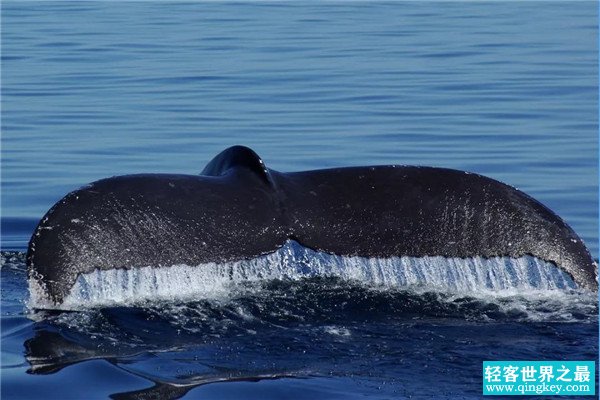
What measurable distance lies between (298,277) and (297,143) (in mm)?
6812

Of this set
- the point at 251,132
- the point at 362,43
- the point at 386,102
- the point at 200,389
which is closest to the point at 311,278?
the point at 200,389

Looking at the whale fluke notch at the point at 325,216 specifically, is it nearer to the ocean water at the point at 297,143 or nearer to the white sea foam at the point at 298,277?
the white sea foam at the point at 298,277

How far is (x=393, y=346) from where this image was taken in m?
6.93

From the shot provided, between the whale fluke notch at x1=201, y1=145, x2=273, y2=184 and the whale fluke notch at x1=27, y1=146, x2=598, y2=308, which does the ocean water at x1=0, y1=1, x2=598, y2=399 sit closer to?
the whale fluke notch at x1=27, y1=146, x2=598, y2=308

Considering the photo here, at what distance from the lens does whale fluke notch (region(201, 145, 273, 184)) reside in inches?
292

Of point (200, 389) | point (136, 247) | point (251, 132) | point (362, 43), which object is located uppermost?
point (362, 43)

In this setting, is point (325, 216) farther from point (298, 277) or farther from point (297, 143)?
point (297, 143)

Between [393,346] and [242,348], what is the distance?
776 millimetres

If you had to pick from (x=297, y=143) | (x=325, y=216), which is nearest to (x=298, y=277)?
(x=325, y=216)

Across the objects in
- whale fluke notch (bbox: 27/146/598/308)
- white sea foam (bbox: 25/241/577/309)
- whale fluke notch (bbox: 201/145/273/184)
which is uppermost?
whale fluke notch (bbox: 201/145/273/184)

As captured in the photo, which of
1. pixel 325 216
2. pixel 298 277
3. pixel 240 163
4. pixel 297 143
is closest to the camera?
pixel 325 216

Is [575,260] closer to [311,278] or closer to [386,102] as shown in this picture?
[311,278]

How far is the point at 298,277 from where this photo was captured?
851cm

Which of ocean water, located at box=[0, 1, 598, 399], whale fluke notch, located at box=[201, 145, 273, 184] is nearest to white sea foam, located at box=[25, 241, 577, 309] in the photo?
ocean water, located at box=[0, 1, 598, 399]
